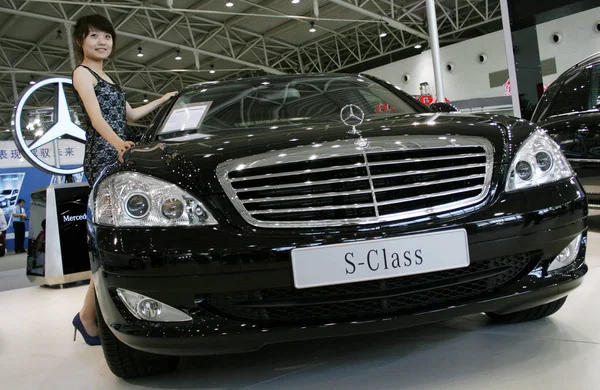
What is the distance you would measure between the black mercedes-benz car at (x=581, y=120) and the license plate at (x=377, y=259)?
111 inches

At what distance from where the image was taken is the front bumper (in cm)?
154

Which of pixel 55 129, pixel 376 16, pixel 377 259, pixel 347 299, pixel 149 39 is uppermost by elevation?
pixel 149 39

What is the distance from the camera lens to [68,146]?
9242 millimetres

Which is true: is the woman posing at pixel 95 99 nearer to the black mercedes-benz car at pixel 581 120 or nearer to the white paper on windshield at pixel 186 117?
the white paper on windshield at pixel 186 117

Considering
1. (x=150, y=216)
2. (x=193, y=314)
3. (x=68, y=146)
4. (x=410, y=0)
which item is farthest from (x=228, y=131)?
(x=410, y=0)

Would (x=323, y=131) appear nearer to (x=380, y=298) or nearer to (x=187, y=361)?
(x=380, y=298)

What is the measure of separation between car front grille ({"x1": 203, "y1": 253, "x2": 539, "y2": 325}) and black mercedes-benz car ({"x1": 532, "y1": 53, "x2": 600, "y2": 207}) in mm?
2728

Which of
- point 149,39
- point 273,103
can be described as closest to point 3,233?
point 149,39

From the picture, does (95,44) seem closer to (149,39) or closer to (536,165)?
(536,165)

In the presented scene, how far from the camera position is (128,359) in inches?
75.0

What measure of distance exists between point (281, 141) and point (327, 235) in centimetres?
36

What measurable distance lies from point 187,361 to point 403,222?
1.03 m

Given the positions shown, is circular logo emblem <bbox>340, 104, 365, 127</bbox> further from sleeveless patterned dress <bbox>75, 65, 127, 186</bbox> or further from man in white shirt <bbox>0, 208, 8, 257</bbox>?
man in white shirt <bbox>0, 208, 8, 257</bbox>

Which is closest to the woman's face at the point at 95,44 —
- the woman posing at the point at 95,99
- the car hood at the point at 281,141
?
the woman posing at the point at 95,99
